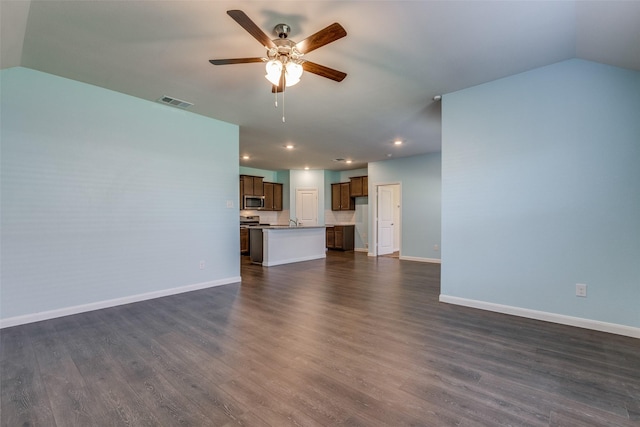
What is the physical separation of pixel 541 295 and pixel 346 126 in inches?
139

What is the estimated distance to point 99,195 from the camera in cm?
342

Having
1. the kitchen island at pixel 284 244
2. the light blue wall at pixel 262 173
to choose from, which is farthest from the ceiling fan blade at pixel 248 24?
the light blue wall at pixel 262 173

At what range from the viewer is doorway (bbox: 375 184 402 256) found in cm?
800

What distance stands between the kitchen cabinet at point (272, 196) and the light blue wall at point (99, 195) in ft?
15.2

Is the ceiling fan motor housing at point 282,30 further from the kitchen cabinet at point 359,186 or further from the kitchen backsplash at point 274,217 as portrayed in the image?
the kitchen backsplash at point 274,217

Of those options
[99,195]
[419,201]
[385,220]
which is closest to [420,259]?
[419,201]

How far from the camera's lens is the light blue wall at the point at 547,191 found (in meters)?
2.64

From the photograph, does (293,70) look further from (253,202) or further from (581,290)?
(253,202)

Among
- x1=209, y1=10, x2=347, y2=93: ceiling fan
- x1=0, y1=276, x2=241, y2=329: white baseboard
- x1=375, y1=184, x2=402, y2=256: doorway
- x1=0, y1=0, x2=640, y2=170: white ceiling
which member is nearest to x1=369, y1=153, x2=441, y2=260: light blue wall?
x1=375, y1=184, x2=402, y2=256: doorway

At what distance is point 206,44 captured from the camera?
253cm

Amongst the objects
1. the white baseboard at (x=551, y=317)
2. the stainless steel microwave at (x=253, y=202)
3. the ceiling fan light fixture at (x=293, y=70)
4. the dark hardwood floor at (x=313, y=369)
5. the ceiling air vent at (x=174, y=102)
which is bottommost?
the dark hardwood floor at (x=313, y=369)

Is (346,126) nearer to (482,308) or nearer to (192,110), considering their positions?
(192,110)

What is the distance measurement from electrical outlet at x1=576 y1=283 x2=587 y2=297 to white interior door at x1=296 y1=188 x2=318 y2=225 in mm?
7148

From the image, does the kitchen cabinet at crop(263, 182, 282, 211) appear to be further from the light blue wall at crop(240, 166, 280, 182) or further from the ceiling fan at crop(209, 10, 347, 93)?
the ceiling fan at crop(209, 10, 347, 93)
